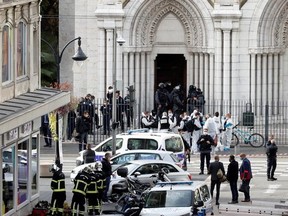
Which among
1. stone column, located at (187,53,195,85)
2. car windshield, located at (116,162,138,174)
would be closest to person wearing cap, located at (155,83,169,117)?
stone column, located at (187,53,195,85)

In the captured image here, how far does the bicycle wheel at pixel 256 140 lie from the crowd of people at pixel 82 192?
15312mm

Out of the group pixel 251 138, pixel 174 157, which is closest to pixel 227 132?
pixel 251 138

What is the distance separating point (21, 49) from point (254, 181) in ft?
34.8

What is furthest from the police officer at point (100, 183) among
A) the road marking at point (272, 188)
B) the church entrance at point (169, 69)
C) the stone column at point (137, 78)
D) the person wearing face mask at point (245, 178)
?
the church entrance at point (169, 69)

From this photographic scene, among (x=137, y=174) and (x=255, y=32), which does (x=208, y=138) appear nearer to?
(x=137, y=174)

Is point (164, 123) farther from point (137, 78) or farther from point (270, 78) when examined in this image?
point (270, 78)

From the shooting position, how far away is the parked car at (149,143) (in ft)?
166

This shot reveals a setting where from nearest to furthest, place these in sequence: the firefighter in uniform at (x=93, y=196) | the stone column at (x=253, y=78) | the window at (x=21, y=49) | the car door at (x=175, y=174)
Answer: the window at (x=21, y=49) → the firefighter in uniform at (x=93, y=196) → the car door at (x=175, y=174) → the stone column at (x=253, y=78)

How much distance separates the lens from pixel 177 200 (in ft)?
133

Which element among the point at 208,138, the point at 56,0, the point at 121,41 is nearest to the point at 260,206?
the point at 208,138

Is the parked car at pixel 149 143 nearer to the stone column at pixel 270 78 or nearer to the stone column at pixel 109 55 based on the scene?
the stone column at pixel 109 55

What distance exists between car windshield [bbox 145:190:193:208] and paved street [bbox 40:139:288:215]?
0.86 m

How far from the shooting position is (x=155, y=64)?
63844 mm

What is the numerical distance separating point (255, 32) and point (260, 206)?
21.9 m
